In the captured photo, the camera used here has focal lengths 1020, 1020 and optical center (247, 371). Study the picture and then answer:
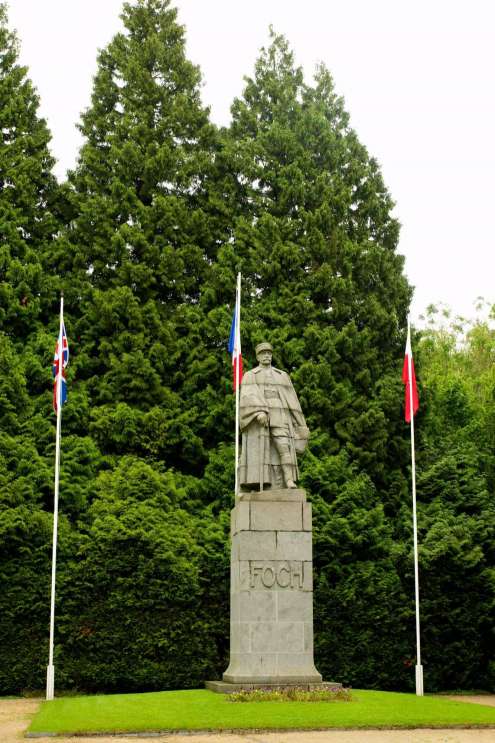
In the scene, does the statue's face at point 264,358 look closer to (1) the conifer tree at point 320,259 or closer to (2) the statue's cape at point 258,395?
(2) the statue's cape at point 258,395

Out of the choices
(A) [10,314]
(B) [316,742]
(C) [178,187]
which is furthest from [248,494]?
(C) [178,187]

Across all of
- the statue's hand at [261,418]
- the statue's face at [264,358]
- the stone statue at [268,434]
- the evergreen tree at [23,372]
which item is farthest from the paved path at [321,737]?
the evergreen tree at [23,372]

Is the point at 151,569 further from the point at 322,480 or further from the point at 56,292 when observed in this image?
the point at 56,292

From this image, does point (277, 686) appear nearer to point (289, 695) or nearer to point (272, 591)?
point (289, 695)

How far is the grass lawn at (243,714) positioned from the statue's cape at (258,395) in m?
5.29

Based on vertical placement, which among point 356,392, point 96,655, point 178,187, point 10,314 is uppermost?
point 178,187

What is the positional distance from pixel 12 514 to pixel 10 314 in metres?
6.89

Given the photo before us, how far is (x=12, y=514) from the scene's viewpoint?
2450 cm

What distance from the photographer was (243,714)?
15477 millimetres

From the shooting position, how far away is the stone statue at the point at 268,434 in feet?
64.8

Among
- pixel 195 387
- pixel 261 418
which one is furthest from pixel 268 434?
pixel 195 387

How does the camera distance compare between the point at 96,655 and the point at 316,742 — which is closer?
the point at 316,742

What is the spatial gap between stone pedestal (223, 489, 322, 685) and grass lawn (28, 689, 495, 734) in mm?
1061

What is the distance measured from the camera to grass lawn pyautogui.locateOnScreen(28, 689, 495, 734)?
48.5 feet
